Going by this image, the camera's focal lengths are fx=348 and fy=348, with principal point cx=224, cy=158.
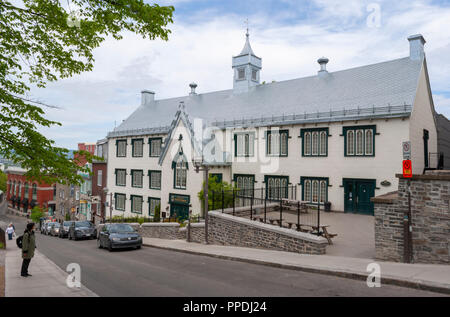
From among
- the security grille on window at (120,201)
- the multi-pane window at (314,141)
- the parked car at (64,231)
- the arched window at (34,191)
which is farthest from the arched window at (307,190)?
the arched window at (34,191)

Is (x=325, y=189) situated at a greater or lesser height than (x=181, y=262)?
greater

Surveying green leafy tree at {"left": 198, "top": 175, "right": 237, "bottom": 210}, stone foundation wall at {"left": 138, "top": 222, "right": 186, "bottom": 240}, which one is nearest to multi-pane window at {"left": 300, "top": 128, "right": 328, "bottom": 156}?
green leafy tree at {"left": 198, "top": 175, "right": 237, "bottom": 210}

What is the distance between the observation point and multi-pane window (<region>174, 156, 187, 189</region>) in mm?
29375

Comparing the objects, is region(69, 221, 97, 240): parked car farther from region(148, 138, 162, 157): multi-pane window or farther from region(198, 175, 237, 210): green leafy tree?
region(198, 175, 237, 210): green leafy tree

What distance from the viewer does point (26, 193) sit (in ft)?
255

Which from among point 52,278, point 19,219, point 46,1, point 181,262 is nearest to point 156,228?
point 181,262

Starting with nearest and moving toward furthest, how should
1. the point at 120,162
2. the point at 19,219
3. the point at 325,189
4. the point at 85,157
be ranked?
1. the point at 85,157
2. the point at 325,189
3. the point at 120,162
4. the point at 19,219

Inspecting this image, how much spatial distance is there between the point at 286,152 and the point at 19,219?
238 feet

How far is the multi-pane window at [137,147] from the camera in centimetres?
3732

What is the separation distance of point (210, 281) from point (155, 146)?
26.5m

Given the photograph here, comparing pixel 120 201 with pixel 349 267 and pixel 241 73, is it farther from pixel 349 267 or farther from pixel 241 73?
pixel 349 267

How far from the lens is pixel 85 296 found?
8750mm

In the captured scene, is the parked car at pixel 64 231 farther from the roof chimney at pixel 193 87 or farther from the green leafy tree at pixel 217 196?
the roof chimney at pixel 193 87
